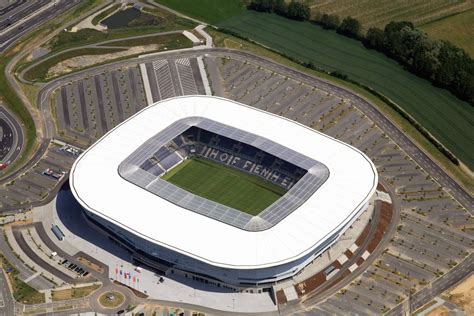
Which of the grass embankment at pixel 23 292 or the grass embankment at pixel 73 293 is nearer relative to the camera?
the grass embankment at pixel 23 292

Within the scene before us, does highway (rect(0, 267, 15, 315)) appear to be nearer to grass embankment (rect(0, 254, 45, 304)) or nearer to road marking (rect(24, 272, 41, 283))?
grass embankment (rect(0, 254, 45, 304))

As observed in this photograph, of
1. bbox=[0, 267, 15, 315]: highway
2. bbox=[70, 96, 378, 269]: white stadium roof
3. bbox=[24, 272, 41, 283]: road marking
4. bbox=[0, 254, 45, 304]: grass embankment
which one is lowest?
bbox=[0, 267, 15, 315]: highway

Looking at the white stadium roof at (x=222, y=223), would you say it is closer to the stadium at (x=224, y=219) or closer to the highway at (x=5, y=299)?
the stadium at (x=224, y=219)

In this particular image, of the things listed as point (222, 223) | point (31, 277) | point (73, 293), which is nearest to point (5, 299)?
point (31, 277)

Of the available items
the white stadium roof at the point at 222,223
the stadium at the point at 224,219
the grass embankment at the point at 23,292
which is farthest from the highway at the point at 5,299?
the white stadium roof at the point at 222,223

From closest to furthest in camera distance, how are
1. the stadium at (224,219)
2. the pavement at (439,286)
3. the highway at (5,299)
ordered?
the stadium at (224,219) → the highway at (5,299) → the pavement at (439,286)

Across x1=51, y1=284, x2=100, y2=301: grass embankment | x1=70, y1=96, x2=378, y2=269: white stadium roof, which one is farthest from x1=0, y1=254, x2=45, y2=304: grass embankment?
x1=70, y1=96, x2=378, y2=269: white stadium roof

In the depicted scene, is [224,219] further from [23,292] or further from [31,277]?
[23,292]
